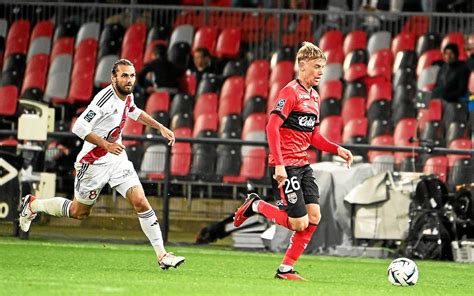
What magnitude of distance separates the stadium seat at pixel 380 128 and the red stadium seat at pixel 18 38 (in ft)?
23.8

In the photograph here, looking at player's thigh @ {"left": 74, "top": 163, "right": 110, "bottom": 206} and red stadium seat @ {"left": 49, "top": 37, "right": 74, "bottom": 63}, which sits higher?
red stadium seat @ {"left": 49, "top": 37, "right": 74, "bottom": 63}

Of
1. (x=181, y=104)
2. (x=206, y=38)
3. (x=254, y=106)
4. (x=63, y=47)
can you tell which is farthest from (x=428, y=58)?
(x=63, y=47)

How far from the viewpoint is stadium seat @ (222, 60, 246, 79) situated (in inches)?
938

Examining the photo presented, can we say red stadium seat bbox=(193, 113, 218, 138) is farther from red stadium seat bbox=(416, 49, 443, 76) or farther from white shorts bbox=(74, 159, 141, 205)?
white shorts bbox=(74, 159, 141, 205)

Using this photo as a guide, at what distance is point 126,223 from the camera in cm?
1883

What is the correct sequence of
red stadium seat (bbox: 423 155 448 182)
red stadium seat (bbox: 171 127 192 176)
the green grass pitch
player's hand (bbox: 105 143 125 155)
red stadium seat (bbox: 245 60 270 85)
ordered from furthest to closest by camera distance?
1. red stadium seat (bbox: 245 60 270 85)
2. red stadium seat (bbox: 171 127 192 176)
3. red stadium seat (bbox: 423 155 448 182)
4. player's hand (bbox: 105 143 125 155)
5. the green grass pitch

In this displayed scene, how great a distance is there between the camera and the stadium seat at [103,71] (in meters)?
23.8

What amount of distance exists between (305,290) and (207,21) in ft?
49.6

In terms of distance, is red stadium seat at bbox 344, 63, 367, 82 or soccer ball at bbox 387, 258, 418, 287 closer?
soccer ball at bbox 387, 258, 418, 287

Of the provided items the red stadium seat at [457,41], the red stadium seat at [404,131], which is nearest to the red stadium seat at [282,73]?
the red stadium seat at [404,131]

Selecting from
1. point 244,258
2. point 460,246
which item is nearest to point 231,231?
point 244,258

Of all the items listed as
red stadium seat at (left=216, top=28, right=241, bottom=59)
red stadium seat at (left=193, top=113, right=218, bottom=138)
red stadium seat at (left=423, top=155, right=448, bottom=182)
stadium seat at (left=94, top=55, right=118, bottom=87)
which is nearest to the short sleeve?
red stadium seat at (left=423, top=155, right=448, bottom=182)

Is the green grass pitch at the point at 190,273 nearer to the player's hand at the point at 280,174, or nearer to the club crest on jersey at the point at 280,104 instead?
the player's hand at the point at 280,174

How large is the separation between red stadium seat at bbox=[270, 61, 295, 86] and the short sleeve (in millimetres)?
11146
